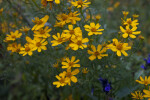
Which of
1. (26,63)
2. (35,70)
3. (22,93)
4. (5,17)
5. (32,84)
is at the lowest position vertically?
(22,93)

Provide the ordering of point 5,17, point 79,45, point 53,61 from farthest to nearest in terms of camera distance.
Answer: point 5,17 < point 53,61 < point 79,45

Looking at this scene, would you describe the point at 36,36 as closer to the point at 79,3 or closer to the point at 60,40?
the point at 60,40

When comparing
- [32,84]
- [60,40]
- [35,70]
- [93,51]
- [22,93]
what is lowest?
[22,93]

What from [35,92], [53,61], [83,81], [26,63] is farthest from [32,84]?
[83,81]

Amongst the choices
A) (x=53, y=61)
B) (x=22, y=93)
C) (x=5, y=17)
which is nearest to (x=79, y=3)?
(x=53, y=61)

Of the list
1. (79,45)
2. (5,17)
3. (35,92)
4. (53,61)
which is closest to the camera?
(79,45)

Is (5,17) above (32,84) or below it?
above

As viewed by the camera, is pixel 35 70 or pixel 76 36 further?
pixel 35 70

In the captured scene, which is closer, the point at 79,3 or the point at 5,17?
the point at 79,3

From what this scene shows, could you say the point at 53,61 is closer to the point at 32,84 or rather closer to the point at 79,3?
the point at 79,3
